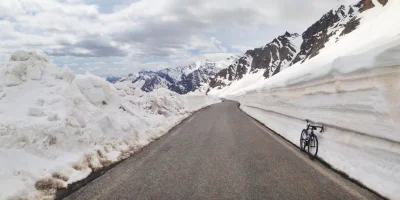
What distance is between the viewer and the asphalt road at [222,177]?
4875 millimetres

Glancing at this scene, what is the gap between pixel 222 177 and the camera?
19.0 ft

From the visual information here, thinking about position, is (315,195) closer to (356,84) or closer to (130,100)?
(356,84)

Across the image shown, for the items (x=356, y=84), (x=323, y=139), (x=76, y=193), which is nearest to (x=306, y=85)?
(x=323, y=139)

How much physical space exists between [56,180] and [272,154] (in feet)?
16.6

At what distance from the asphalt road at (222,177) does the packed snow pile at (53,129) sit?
797 millimetres

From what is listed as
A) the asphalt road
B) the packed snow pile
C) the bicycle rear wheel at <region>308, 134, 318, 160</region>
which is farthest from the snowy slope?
the packed snow pile

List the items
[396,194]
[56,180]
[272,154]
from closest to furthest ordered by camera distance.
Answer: [396,194], [56,180], [272,154]

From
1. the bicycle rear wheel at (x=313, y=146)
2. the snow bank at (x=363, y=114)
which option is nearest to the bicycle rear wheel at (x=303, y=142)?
the bicycle rear wheel at (x=313, y=146)

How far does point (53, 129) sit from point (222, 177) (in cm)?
460

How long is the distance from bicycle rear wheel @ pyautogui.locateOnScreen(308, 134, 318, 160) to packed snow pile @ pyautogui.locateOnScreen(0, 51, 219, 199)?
15.7ft

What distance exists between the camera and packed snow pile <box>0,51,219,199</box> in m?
5.76

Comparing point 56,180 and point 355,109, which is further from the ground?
point 355,109

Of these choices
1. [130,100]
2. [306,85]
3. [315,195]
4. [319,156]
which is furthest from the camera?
[130,100]

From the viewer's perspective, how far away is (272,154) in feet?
25.8
